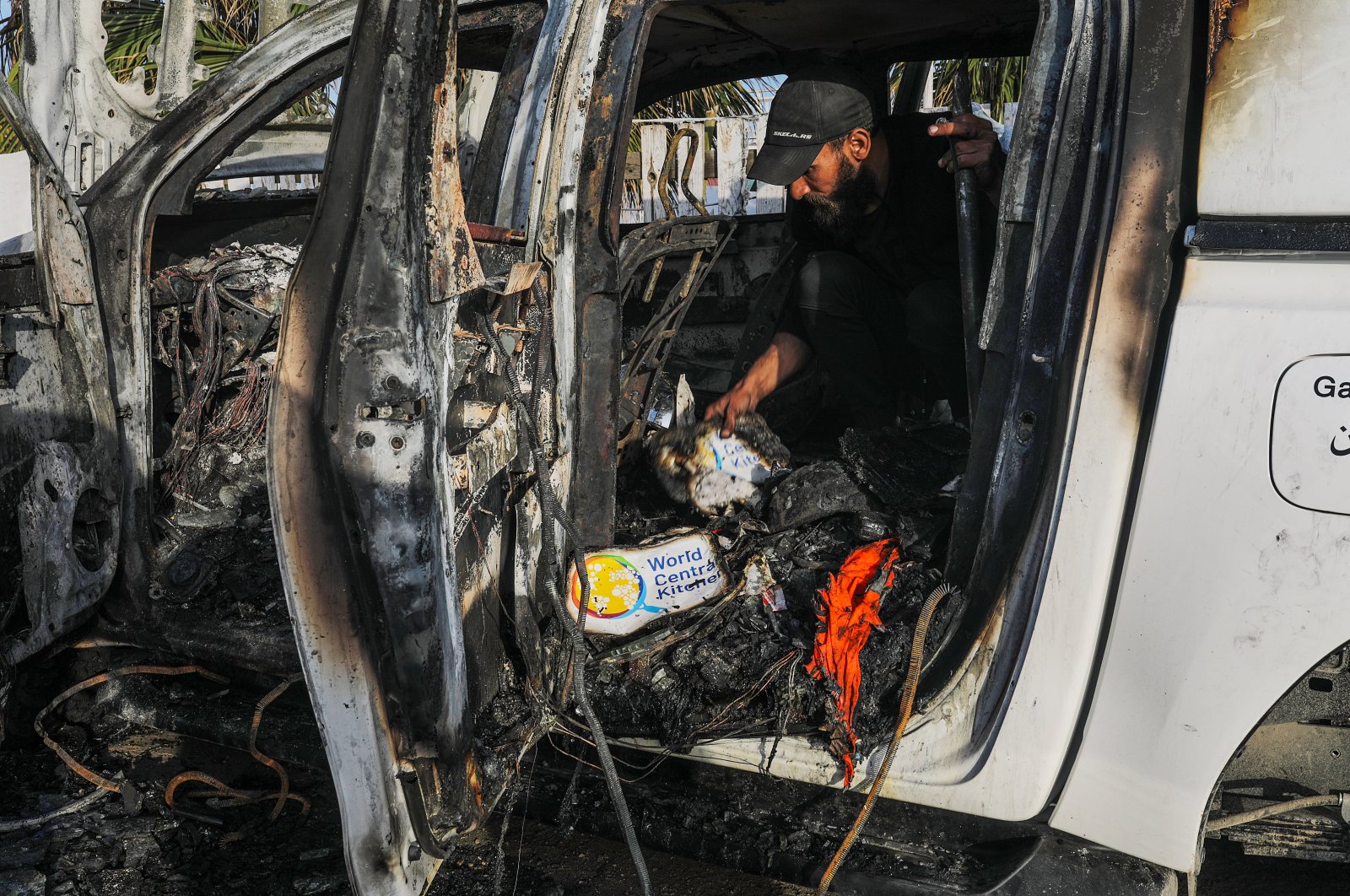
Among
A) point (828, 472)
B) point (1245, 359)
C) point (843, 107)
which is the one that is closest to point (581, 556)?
point (828, 472)

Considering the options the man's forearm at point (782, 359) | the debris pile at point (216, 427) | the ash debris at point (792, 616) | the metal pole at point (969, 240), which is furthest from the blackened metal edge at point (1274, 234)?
the debris pile at point (216, 427)

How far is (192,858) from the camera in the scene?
2463 millimetres

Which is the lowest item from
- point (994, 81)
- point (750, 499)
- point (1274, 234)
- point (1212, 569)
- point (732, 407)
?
point (750, 499)

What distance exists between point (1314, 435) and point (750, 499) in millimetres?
1423

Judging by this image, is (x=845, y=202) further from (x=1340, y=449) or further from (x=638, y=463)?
(x=1340, y=449)

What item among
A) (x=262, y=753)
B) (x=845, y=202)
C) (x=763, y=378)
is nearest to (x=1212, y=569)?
(x=763, y=378)

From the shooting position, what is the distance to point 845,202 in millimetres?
3215

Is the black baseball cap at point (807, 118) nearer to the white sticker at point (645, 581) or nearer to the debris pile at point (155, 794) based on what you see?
the white sticker at point (645, 581)

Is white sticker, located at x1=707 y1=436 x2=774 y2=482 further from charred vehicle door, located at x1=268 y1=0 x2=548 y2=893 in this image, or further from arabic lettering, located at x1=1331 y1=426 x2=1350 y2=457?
arabic lettering, located at x1=1331 y1=426 x2=1350 y2=457

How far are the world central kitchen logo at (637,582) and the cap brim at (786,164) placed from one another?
52.0 inches

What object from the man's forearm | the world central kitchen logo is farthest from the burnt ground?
the man's forearm

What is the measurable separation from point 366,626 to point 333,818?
1213mm

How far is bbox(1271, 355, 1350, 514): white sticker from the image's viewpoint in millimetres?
1442

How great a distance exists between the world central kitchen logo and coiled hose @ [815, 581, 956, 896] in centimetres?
54
